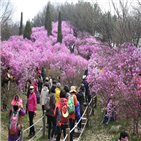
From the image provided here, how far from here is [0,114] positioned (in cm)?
1042

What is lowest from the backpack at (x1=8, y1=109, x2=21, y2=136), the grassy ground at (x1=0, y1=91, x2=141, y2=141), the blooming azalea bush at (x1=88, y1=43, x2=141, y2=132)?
the grassy ground at (x1=0, y1=91, x2=141, y2=141)

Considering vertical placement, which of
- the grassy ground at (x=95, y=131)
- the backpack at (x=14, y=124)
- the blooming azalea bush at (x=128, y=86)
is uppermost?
the blooming azalea bush at (x=128, y=86)

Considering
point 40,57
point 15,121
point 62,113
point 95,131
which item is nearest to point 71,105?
point 62,113

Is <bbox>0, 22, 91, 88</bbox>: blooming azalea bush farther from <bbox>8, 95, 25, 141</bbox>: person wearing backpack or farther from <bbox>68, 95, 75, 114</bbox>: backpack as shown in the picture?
<bbox>8, 95, 25, 141</bbox>: person wearing backpack

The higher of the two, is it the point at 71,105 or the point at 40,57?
the point at 40,57

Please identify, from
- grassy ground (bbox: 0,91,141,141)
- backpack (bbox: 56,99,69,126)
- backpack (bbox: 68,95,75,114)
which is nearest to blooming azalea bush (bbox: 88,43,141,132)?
grassy ground (bbox: 0,91,141,141)

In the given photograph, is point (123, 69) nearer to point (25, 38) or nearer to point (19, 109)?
point (19, 109)

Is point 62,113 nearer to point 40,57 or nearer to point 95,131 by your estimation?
point 95,131

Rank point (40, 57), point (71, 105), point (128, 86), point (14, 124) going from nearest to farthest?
point (14, 124) < point (71, 105) < point (128, 86) < point (40, 57)

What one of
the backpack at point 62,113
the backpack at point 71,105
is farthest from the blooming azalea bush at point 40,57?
the backpack at point 62,113

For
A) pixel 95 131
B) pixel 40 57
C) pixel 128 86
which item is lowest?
pixel 95 131

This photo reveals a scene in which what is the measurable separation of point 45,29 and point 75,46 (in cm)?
832

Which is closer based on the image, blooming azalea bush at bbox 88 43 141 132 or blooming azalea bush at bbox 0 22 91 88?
blooming azalea bush at bbox 88 43 141 132

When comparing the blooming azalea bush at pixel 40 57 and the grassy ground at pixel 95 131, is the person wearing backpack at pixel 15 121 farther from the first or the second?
the blooming azalea bush at pixel 40 57
